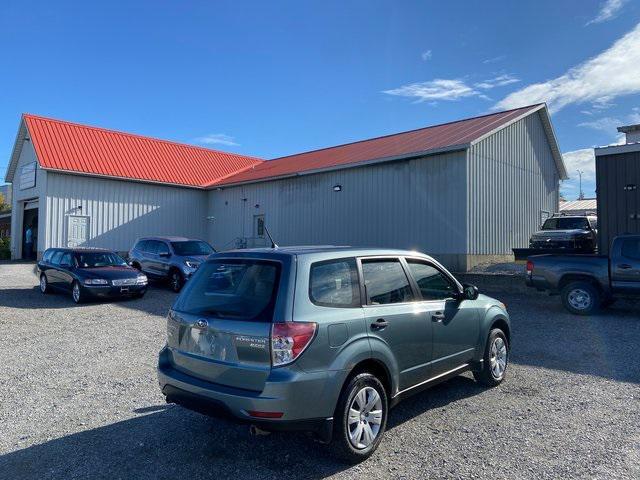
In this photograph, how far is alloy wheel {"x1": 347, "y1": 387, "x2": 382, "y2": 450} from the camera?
3818 mm

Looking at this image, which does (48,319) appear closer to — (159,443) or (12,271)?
(159,443)

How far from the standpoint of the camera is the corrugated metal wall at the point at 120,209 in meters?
23.5

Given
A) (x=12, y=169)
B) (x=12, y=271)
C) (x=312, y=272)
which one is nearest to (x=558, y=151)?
(x=312, y=272)

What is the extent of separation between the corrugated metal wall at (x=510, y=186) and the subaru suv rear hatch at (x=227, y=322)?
14.9 m

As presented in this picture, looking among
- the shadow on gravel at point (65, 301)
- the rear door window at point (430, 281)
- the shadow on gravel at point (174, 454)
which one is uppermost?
the rear door window at point (430, 281)

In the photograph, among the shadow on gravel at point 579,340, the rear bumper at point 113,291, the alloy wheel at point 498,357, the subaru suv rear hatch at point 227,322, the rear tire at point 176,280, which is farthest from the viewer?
the rear tire at point 176,280

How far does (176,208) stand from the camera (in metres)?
27.8

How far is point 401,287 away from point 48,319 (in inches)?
348

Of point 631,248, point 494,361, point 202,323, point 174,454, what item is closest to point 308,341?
point 202,323

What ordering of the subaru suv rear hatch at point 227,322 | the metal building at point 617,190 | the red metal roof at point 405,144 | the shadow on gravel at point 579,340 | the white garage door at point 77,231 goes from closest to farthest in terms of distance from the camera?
the subaru suv rear hatch at point 227,322
the shadow on gravel at point 579,340
the metal building at point 617,190
the red metal roof at point 405,144
the white garage door at point 77,231

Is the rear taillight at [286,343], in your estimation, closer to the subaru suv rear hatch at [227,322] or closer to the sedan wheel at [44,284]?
the subaru suv rear hatch at [227,322]

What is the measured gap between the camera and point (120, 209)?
25.6 m

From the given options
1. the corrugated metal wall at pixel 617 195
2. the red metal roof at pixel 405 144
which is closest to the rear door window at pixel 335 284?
the red metal roof at pixel 405 144

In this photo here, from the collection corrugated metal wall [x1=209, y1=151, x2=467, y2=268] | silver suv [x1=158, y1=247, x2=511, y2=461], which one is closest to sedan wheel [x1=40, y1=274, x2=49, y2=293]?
corrugated metal wall [x1=209, y1=151, x2=467, y2=268]
